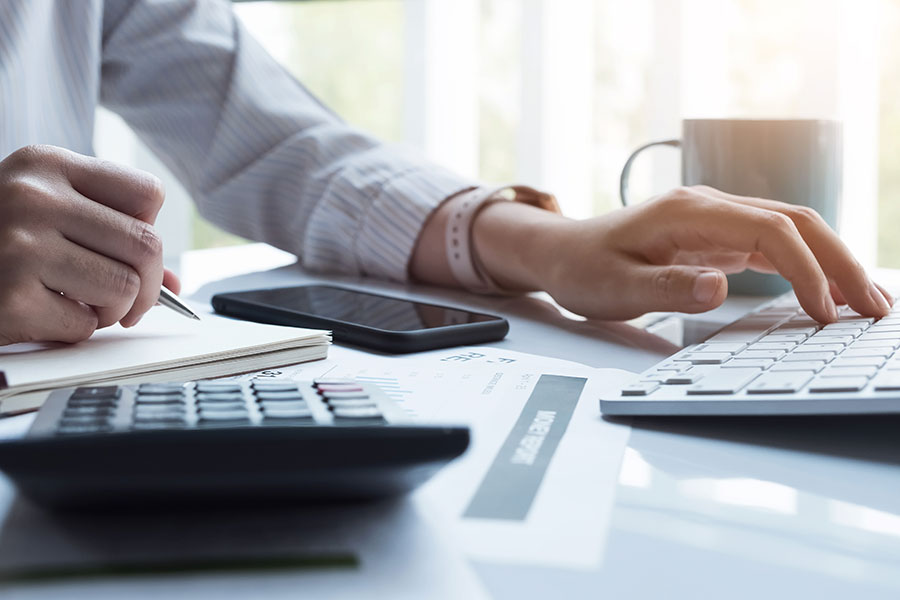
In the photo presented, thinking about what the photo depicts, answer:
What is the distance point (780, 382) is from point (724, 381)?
0.08 feet

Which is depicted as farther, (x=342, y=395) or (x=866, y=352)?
(x=866, y=352)

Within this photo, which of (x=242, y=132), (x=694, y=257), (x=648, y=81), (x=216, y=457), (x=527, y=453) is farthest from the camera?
(x=648, y=81)

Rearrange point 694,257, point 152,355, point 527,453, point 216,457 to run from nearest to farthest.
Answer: point 216,457 < point 527,453 < point 152,355 < point 694,257

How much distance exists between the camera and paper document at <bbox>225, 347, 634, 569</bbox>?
29cm

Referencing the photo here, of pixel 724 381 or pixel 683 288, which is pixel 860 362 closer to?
pixel 724 381

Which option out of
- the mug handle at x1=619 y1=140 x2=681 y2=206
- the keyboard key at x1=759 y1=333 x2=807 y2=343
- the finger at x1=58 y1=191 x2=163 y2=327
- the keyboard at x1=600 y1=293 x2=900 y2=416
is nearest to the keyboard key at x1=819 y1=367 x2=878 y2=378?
the keyboard at x1=600 y1=293 x2=900 y2=416

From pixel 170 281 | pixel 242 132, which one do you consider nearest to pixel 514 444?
pixel 170 281

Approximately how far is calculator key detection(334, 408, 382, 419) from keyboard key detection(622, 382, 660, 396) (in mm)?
143

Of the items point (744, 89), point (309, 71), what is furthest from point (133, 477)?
point (309, 71)

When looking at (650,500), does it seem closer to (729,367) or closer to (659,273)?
(729,367)

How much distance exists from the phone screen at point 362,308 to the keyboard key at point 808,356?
202 mm

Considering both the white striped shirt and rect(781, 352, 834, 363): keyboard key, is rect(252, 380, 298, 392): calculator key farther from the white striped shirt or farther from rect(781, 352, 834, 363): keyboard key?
the white striped shirt

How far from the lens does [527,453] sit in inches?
14.5

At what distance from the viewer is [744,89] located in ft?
12.1
